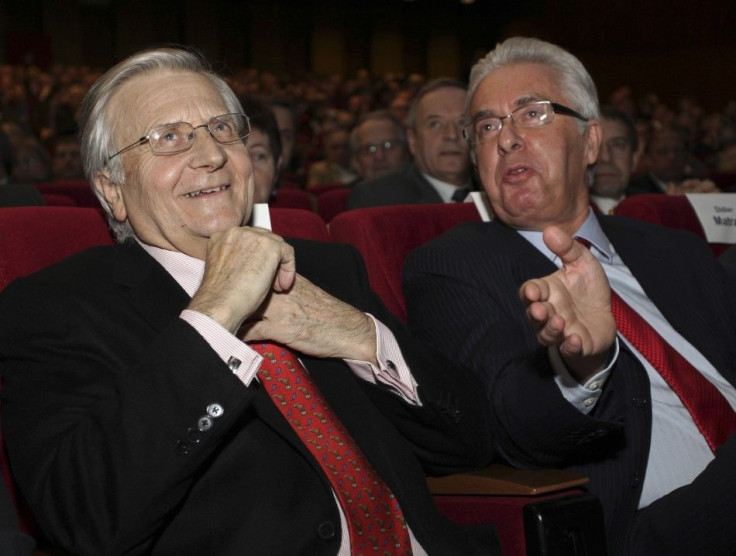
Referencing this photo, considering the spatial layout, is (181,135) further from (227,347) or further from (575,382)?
(575,382)

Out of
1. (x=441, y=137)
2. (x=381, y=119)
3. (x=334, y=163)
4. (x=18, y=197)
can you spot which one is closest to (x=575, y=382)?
(x=18, y=197)

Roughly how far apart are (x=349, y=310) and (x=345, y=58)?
646 inches

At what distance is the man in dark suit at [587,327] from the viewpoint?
69.1 inches

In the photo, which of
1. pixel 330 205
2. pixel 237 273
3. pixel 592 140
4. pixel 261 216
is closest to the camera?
pixel 237 273

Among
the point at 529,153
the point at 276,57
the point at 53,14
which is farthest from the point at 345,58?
the point at 529,153

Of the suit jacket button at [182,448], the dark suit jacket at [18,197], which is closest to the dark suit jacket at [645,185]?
the dark suit jacket at [18,197]

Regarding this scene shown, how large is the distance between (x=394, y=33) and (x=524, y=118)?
16023 millimetres

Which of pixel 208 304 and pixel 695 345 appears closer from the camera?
pixel 208 304

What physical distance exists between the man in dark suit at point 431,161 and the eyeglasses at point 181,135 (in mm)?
2418

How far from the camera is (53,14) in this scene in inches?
615

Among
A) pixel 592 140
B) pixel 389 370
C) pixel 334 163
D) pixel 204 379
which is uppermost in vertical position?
pixel 592 140

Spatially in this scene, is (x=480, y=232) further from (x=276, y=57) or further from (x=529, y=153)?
(x=276, y=57)

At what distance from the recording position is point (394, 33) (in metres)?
17.8

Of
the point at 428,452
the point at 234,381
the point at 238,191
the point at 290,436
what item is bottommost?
the point at 428,452
